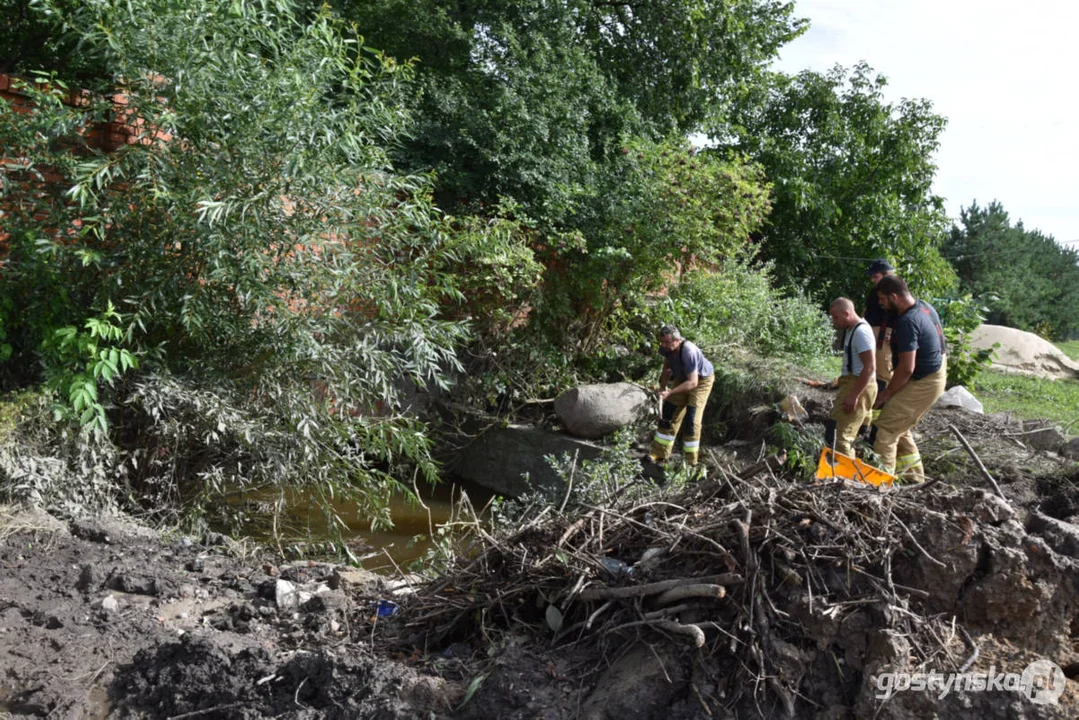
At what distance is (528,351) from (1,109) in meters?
6.36

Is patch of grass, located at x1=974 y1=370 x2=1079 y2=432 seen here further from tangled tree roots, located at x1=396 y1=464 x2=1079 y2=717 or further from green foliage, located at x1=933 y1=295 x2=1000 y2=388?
tangled tree roots, located at x1=396 y1=464 x2=1079 y2=717

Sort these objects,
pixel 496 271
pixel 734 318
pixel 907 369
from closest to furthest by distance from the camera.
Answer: pixel 907 369 < pixel 496 271 < pixel 734 318

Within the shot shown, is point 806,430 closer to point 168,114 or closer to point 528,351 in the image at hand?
point 528,351

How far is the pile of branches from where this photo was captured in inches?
136

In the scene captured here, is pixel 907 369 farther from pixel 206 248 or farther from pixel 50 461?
pixel 50 461

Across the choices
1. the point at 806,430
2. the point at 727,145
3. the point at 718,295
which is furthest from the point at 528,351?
the point at 727,145

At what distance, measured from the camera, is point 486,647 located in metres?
4.11

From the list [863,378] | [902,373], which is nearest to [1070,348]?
[863,378]

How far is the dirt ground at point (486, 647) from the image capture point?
11.2ft

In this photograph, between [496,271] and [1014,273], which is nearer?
[496,271]

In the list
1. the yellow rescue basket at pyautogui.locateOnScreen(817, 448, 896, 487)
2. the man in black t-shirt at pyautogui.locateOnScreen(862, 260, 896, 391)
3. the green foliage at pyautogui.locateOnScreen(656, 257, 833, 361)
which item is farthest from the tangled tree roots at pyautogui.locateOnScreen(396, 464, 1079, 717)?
the green foliage at pyautogui.locateOnScreen(656, 257, 833, 361)

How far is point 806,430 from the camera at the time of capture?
9117mm

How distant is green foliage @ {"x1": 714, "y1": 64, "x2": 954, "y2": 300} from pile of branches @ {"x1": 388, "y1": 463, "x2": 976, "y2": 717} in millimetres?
14339

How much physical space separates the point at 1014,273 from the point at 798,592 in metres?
28.6
